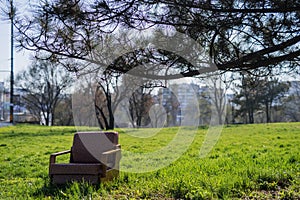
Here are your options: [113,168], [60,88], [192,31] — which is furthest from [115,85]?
[60,88]

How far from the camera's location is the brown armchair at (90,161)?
4102 mm

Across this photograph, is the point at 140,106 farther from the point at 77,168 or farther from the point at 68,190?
the point at 68,190

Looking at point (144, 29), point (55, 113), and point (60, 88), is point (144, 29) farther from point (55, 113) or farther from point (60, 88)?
point (55, 113)

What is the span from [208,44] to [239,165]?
217cm

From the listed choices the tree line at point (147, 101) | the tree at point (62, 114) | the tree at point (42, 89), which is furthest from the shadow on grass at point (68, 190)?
the tree at point (62, 114)

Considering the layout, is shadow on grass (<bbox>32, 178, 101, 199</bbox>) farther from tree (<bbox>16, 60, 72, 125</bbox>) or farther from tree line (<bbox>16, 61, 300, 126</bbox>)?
tree (<bbox>16, 60, 72, 125</bbox>)

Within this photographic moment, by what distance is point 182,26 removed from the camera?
3701 mm

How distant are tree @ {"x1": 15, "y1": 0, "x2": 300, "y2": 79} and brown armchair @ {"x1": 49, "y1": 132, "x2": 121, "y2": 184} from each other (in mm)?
1165

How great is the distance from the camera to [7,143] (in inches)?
401

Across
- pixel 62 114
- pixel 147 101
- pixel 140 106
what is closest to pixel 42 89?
pixel 62 114

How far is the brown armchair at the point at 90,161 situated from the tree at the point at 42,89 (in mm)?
19781

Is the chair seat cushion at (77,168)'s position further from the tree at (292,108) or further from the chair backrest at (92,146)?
the tree at (292,108)

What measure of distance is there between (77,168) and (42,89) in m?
23.7

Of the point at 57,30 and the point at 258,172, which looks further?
the point at 258,172
